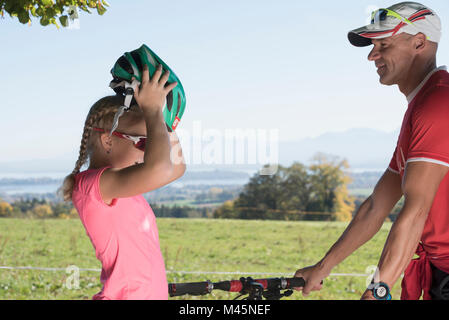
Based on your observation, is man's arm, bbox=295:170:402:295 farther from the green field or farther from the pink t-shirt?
the green field

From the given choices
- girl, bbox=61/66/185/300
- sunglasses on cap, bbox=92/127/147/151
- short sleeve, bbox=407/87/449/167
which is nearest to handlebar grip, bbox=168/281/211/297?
girl, bbox=61/66/185/300

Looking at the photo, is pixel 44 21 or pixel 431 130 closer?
pixel 431 130

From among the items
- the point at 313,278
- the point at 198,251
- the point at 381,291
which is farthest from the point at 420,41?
the point at 198,251

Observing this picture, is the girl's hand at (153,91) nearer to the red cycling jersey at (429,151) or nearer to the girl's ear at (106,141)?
the girl's ear at (106,141)

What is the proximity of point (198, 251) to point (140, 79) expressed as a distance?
9196 millimetres

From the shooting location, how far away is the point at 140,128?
2.01 meters

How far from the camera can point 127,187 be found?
1789 millimetres

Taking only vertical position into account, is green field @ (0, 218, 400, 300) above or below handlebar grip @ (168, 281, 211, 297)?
below

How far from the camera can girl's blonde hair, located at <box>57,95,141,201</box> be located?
6.58 feet

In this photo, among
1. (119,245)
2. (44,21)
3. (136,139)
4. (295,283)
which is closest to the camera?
(119,245)

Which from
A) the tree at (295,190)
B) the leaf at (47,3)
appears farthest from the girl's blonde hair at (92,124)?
the tree at (295,190)

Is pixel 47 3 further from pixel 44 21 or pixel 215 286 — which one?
pixel 215 286
